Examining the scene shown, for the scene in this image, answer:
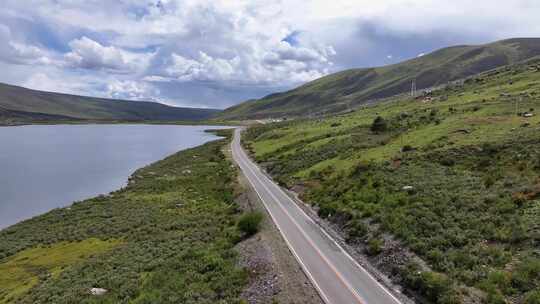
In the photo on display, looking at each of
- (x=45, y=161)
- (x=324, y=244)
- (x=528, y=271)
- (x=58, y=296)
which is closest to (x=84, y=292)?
(x=58, y=296)

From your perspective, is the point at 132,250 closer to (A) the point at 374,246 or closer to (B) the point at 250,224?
(B) the point at 250,224

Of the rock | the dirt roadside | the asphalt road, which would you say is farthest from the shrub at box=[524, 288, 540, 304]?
the rock

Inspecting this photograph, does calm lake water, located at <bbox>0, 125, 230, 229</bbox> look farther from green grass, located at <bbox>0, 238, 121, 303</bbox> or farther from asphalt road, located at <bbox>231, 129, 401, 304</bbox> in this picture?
asphalt road, located at <bbox>231, 129, 401, 304</bbox>

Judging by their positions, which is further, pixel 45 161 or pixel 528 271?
pixel 45 161

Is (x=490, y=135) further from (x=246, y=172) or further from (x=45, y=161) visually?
(x=45, y=161)

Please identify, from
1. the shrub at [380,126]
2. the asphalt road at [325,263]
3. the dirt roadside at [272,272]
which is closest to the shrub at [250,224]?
the dirt roadside at [272,272]
